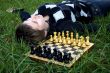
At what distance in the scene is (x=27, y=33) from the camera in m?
4.56

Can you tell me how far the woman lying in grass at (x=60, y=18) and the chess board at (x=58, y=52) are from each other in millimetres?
255

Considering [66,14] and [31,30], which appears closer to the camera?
[31,30]

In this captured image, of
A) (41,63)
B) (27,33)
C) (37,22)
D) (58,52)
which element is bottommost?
(41,63)

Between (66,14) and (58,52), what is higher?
(66,14)

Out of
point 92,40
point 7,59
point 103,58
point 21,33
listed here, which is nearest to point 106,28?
point 92,40

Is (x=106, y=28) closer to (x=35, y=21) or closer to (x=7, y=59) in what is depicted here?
(x=35, y=21)

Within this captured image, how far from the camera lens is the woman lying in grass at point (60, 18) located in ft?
15.1

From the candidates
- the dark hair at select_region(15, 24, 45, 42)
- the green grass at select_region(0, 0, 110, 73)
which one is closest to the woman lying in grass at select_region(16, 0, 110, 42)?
the dark hair at select_region(15, 24, 45, 42)

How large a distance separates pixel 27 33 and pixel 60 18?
776mm

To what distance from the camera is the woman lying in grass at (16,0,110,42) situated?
459 centimetres

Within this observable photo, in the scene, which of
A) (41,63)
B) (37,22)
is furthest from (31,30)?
(41,63)

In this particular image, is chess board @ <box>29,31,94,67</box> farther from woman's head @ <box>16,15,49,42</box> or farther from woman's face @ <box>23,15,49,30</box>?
woman's face @ <box>23,15,49,30</box>

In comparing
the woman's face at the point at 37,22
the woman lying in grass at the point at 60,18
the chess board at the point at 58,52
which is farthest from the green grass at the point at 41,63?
the woman's face at the point at 37,22

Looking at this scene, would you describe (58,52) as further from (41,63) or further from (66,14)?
(66,14)
